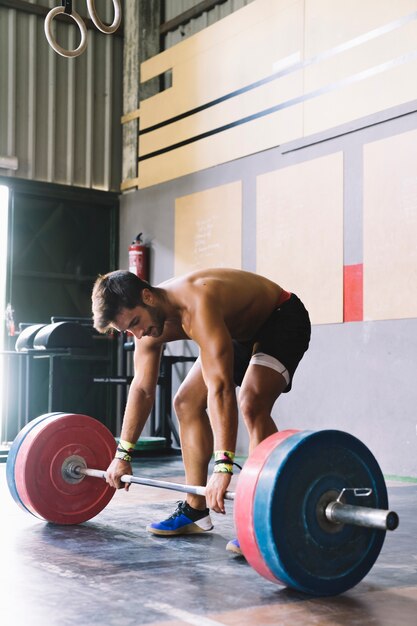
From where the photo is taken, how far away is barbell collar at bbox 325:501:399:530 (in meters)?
1.94

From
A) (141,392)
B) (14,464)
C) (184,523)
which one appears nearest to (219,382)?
(141,392)

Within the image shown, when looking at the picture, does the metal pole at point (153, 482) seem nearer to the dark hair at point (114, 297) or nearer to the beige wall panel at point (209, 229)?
the dark hair at point (114, 297)

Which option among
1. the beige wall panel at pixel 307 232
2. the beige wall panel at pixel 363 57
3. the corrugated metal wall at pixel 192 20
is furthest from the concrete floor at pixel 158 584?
the corrugated metal wall at pixel 192 20

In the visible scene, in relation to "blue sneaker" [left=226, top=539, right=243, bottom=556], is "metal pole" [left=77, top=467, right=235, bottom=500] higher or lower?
higher

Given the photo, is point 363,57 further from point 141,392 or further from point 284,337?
point 141,392

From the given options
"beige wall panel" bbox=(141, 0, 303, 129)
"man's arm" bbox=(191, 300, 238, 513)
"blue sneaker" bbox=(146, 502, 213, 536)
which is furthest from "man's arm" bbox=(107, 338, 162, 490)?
"beige wall panel" bbox=(141, 0, 303, 129)

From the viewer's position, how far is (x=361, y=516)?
2.00 metres

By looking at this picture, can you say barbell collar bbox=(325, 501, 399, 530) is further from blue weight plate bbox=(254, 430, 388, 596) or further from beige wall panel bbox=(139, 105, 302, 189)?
beige wall panel bbox=(139, 105, 302, 189)

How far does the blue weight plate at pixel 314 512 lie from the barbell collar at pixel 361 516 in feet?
0.11

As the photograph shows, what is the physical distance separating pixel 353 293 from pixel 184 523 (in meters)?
2.63

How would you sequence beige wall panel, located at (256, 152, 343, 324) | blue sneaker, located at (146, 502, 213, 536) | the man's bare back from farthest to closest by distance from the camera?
beige wall panel, located at (256, 152, 343, 324)
blue sneaker, located at (146, 502, 213, 536)
the man's bare back

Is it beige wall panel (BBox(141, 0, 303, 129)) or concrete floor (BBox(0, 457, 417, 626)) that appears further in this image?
beige wall panel (BBox(141, 0, 303, 129))

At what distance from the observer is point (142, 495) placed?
13.4 ft

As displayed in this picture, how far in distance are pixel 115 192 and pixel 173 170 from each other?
2.79 ft
